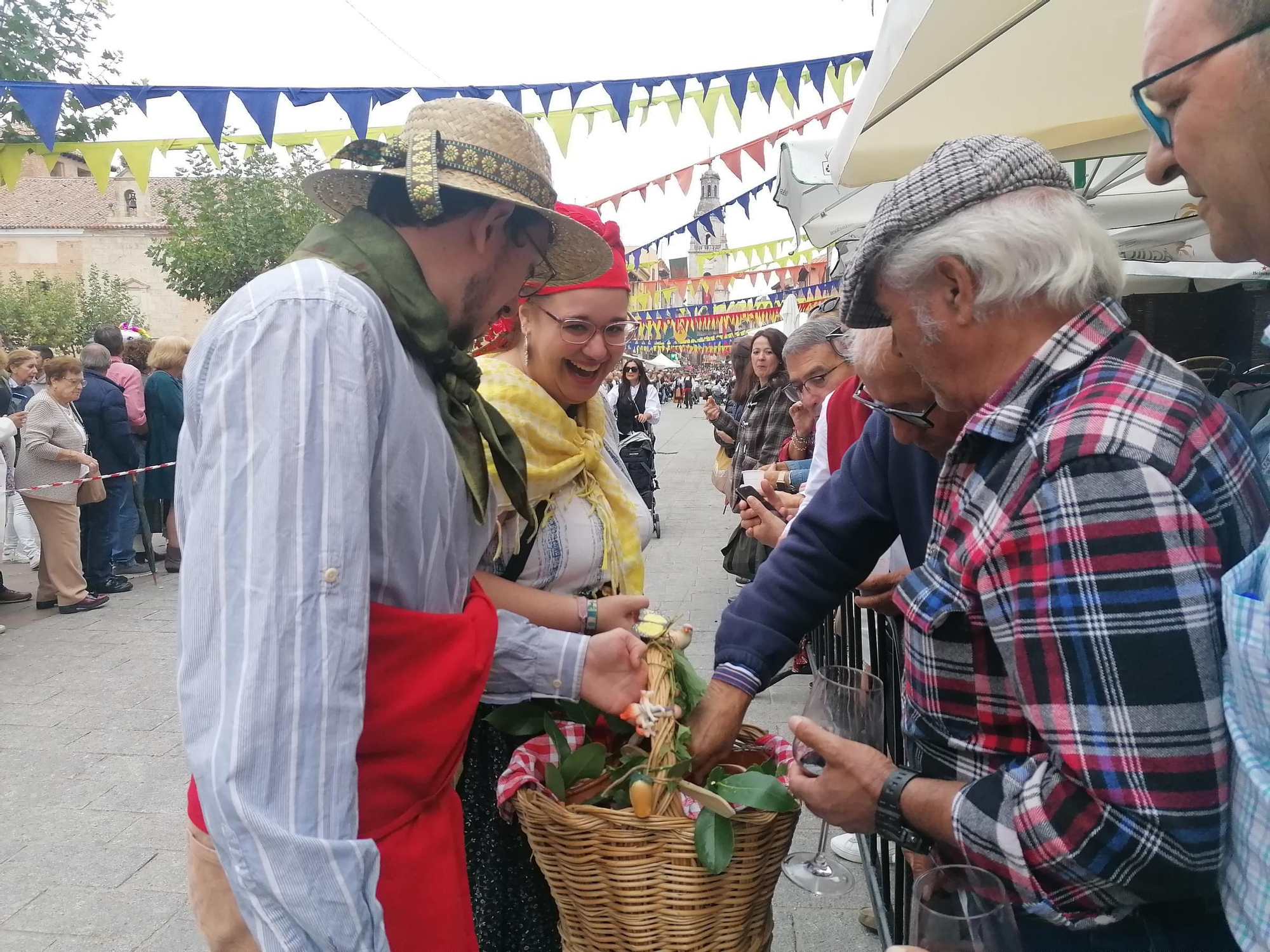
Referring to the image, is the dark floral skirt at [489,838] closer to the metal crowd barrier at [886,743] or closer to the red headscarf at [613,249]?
the metal crowd barrier at [886,743]

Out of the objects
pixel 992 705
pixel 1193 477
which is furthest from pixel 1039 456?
pixel 992 705

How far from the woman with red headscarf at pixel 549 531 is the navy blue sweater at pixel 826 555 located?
27 cm

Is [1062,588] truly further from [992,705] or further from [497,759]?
[497,759]

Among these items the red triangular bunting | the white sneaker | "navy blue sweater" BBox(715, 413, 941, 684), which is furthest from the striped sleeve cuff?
the red triangular bunting

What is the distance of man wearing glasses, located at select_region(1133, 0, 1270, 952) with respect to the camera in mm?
945

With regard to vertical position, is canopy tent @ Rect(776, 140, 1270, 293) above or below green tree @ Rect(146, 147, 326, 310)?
below

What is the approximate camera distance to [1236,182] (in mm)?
1071

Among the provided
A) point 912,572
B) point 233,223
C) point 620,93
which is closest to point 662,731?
point 912,572

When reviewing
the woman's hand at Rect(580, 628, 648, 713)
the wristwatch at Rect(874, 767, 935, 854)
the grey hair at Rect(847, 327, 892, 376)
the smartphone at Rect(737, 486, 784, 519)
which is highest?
the grey hair at Rect(847, 327, 892, 376)

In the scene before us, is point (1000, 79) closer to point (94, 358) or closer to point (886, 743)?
point (886, 743)

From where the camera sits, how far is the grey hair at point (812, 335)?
464 cm

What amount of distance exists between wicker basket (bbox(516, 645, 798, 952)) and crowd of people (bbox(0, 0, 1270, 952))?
0.49 ft

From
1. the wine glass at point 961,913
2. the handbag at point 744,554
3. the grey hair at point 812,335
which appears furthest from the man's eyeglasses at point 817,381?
the wine glass at point 961,913

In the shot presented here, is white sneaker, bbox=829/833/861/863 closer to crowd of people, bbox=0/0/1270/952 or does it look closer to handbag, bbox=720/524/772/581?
crowd of people, bbox=0/0/1270/952
